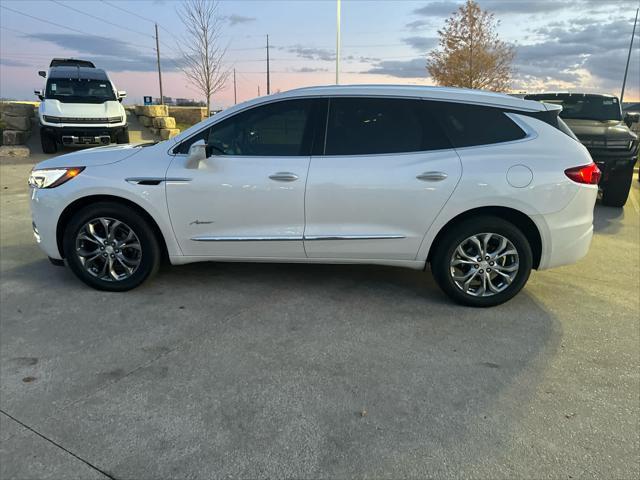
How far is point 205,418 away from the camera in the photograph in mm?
2637

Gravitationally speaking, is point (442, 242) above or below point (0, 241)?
above

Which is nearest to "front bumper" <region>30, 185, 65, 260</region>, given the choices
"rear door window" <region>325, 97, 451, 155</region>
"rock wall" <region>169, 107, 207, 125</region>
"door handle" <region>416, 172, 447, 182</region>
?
"rear door window" <region>325, 97, 451, 155</region>

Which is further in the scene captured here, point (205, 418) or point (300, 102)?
point (300, 102)

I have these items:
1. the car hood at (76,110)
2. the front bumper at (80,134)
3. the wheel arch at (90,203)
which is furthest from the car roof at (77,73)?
the wheel arch at (90,203)

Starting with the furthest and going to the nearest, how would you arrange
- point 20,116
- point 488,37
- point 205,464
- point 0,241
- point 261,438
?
point 488,37
point 20,116
point 0,241
point 261,438
point 205,464

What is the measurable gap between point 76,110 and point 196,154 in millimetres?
11234

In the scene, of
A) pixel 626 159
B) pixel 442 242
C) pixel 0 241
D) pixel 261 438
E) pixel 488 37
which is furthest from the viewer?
pixel 488 37

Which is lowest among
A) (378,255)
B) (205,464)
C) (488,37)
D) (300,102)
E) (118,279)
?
(205,464)

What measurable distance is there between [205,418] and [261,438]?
0.35 metres

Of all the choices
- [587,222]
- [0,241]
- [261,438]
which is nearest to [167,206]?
[261,438]

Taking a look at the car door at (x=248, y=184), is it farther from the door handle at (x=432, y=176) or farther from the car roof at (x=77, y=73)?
the car roof at (x=77, y=73)

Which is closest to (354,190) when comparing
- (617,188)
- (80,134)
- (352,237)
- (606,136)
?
(352,237)

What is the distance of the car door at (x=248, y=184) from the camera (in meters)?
3.97

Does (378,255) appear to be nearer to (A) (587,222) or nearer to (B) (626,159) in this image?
(A) (587,222)
